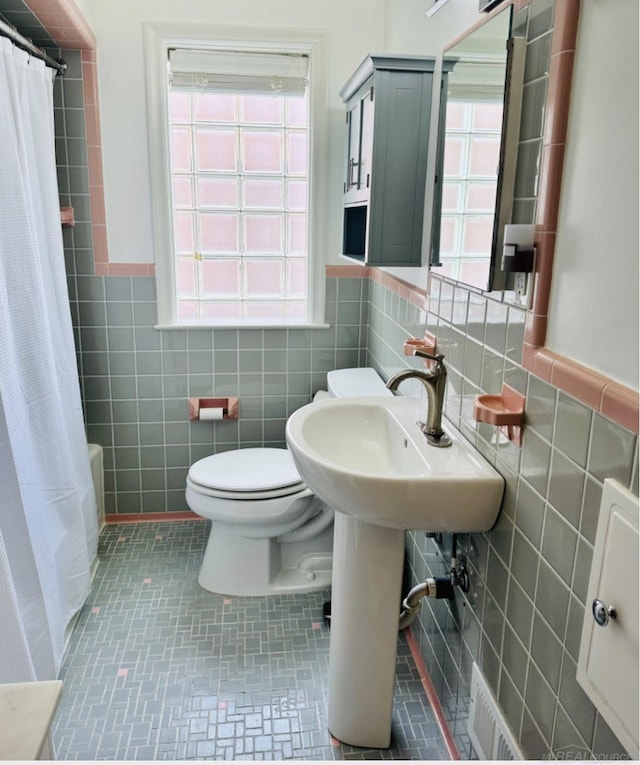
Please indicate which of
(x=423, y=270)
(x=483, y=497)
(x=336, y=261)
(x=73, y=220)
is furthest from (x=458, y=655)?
(x=73, y=220)

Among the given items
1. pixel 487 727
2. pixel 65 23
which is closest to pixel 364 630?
pixel 487 727

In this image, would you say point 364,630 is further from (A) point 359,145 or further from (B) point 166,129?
(B) point 166,129

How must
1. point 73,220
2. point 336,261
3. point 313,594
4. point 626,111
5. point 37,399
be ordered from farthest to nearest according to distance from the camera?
point 336,261
point 73,220
point 313,594
point 37,399
point 626,111

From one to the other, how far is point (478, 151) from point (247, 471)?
1423mm

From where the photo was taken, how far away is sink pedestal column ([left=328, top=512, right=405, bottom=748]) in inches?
63.4

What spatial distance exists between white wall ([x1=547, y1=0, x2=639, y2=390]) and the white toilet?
1.28 m

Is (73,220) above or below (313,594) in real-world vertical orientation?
above

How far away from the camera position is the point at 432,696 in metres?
1.86

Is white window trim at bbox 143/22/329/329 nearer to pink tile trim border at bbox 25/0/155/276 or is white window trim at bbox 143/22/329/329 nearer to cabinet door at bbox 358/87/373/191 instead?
pink tile trim border at bbox 25/0/155/276

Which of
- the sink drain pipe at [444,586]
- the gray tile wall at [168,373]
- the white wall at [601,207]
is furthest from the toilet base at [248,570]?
the white wall at [601,207]

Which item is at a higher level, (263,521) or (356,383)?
(356,383)

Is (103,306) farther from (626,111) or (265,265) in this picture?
(626,111)

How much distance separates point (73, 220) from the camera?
8.30 feet

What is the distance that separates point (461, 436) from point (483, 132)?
2.41ft
